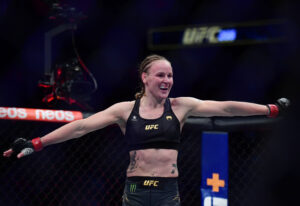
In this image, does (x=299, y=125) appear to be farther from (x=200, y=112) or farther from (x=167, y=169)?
(x=167, y=169)

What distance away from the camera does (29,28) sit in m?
5.64

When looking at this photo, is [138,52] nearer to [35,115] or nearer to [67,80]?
[67,80]

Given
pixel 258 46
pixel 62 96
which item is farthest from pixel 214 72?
pixel 62 96

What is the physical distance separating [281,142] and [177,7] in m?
A: 3.51

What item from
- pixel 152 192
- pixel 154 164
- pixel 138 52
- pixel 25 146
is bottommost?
pixel 152 192

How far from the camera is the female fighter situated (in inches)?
79.9

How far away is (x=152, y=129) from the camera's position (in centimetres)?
209

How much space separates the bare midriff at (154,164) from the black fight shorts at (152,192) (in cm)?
3

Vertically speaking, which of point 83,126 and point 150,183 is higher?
point 83,126

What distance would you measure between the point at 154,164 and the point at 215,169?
20.7 inches

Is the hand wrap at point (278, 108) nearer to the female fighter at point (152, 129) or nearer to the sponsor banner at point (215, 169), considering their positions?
the female fighter at point (152, 129)

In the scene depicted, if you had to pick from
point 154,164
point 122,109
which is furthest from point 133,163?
point 122,109

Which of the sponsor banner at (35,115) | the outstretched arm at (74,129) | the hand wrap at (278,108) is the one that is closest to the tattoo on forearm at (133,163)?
the outstretched arm at (74,129)

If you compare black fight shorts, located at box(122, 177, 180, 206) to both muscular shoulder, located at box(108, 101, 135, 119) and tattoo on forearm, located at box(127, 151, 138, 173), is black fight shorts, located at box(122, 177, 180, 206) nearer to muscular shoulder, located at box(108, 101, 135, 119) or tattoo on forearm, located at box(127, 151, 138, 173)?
tattoo on forearm, located at box(127, 151, 138, 173)
